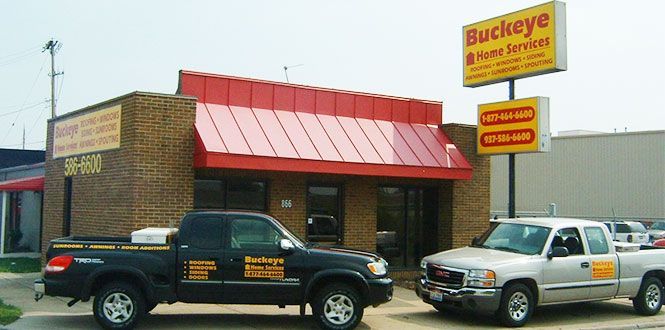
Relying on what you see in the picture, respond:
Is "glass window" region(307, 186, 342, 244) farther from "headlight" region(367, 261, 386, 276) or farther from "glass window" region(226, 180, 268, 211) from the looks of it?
"headlight" region(367, 261, 386, 276)

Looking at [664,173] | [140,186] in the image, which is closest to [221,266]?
[140,186]

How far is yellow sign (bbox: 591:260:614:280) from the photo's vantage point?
42.4ft

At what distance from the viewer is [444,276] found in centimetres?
1223

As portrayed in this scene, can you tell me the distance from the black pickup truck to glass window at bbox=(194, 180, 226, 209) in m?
4.45

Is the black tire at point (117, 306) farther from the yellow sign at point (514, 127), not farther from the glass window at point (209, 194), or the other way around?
the yellow sign at point (514, 127)

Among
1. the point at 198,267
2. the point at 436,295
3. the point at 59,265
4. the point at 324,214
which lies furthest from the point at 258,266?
the point at 324,214

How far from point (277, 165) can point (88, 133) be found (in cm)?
466

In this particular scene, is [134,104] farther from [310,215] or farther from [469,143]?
[469,143]

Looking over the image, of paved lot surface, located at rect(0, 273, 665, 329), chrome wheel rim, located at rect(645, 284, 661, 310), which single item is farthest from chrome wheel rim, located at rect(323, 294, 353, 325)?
chrome wheel rim, located at rect(645, 284, 661, 310)

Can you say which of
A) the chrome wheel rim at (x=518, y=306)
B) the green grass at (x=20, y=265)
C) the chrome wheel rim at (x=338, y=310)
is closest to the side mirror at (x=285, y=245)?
the chrome wheel rim at (x=338, y=310)

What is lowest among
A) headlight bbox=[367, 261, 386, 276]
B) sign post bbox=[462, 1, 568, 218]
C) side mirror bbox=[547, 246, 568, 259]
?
headlight bbox=[367, 261, 386, 276]

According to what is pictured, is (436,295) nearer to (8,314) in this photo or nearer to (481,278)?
(481,278)

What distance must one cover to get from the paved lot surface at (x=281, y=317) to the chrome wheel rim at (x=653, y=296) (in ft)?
0.81

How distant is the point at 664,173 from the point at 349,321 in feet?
115
